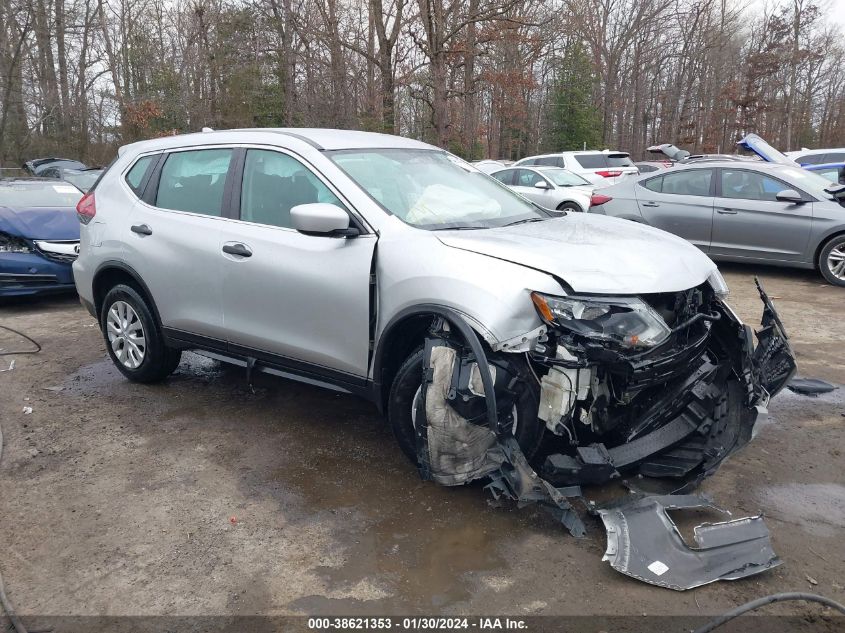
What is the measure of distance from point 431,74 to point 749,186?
898 centimetres

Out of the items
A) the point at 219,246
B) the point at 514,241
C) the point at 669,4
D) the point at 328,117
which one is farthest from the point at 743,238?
the point at 669,4

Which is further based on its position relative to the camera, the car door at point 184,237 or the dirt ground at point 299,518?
the car door at point 184,237

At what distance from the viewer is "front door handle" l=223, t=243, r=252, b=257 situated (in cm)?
412

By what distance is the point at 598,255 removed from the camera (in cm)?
337

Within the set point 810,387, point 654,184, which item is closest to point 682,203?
point 654,184

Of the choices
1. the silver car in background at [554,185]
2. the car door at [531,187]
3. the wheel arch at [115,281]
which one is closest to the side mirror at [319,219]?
the wheel arch at [115,281]

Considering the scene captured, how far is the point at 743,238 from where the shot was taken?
8.96 m

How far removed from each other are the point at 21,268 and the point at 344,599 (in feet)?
22.3

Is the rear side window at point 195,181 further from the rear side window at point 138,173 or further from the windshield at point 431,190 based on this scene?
the windshield at point 431,190

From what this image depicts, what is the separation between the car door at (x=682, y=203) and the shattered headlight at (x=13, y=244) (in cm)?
807

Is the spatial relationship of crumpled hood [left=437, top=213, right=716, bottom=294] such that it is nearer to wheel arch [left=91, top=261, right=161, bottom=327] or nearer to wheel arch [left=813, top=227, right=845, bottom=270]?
wheel arch [left=91, top=261, right=161, bottom=327]

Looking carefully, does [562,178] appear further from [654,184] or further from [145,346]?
[145,346]

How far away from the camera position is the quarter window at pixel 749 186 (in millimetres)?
8844

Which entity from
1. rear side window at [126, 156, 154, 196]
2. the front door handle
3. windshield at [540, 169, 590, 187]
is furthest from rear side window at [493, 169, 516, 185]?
the front door handle
